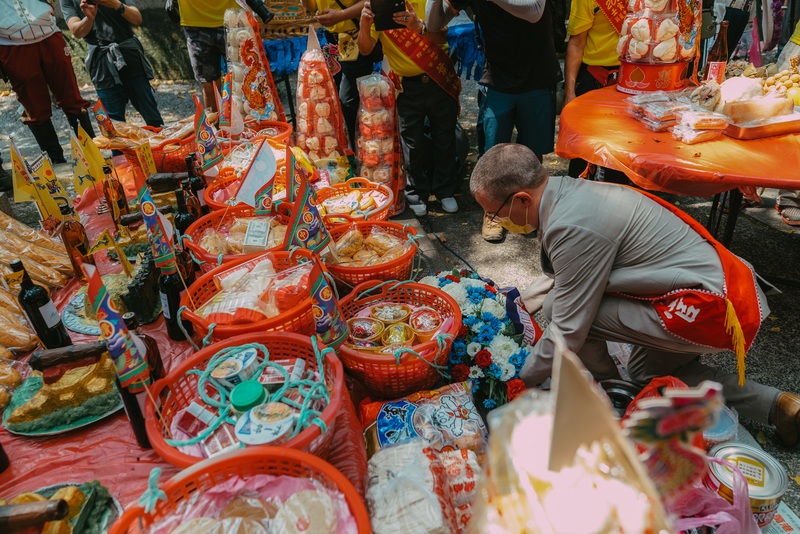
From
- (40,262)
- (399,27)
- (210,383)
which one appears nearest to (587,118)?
(399,27)

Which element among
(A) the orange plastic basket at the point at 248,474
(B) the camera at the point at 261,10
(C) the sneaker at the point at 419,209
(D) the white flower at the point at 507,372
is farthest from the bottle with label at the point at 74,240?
(C) the sneaker at the point at 419,209

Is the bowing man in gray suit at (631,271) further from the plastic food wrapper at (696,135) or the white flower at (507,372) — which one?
the plastic food wrapper at (696,135)

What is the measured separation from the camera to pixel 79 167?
255cm

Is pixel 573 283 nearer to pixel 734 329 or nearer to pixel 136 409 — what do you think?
pixel 734 329

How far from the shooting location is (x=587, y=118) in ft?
10.0

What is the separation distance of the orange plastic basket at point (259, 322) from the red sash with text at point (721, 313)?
1464mm

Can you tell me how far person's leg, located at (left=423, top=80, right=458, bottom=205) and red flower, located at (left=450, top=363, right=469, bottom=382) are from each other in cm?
276

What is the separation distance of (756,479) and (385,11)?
3.61 m

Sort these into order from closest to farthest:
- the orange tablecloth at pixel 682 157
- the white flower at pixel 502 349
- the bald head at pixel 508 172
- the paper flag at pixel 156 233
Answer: the paper flag at pixel 156 233
the bald head at pixel 508 172
the white flower at pixel 502 349
the orange tablecloth at pixel 682 157

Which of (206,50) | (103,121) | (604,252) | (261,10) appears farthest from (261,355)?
(206,50)

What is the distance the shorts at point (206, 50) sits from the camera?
179 inches

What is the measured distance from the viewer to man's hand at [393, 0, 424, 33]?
3676mm

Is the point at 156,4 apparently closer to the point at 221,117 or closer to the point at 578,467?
the point at 221,117

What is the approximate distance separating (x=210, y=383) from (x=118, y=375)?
26 centimetres
